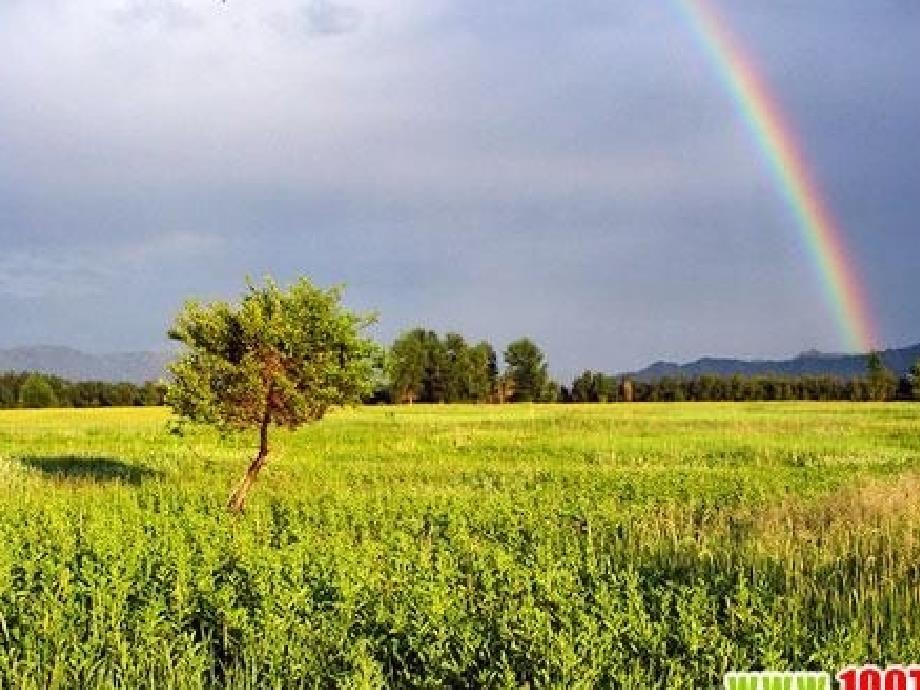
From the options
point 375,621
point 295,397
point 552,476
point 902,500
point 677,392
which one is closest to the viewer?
point 375,621

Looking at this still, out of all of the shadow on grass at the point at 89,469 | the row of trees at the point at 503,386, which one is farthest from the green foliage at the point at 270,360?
the row of trees at the point at 503,386

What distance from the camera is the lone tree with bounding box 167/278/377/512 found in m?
28.0

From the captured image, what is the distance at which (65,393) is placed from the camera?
161 metres

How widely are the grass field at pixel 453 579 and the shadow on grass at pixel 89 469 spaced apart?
Answer: 792 mm

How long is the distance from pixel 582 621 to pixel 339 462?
35.8 meters

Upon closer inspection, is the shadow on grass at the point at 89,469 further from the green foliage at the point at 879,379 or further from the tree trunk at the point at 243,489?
the green foliage at the point at 879,379

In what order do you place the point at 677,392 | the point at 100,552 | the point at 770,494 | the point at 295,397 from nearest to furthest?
1. the point at 100,552
2. the point at 295,397
3. the point at 770,494
4. the point at 677,392

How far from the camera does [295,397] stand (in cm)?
2816

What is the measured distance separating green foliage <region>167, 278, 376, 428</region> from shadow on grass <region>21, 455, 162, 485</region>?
24.0 ft

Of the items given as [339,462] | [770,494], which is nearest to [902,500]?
[770,494]

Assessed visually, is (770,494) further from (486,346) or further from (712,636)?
(486,346)

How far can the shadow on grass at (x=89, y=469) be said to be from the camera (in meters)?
36.9

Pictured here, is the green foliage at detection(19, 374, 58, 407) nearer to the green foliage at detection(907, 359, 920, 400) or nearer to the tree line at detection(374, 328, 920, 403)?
the tree line at detection(374, 328, 920, 403)

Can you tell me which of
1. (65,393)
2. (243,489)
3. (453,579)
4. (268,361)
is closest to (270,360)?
(268,361)
